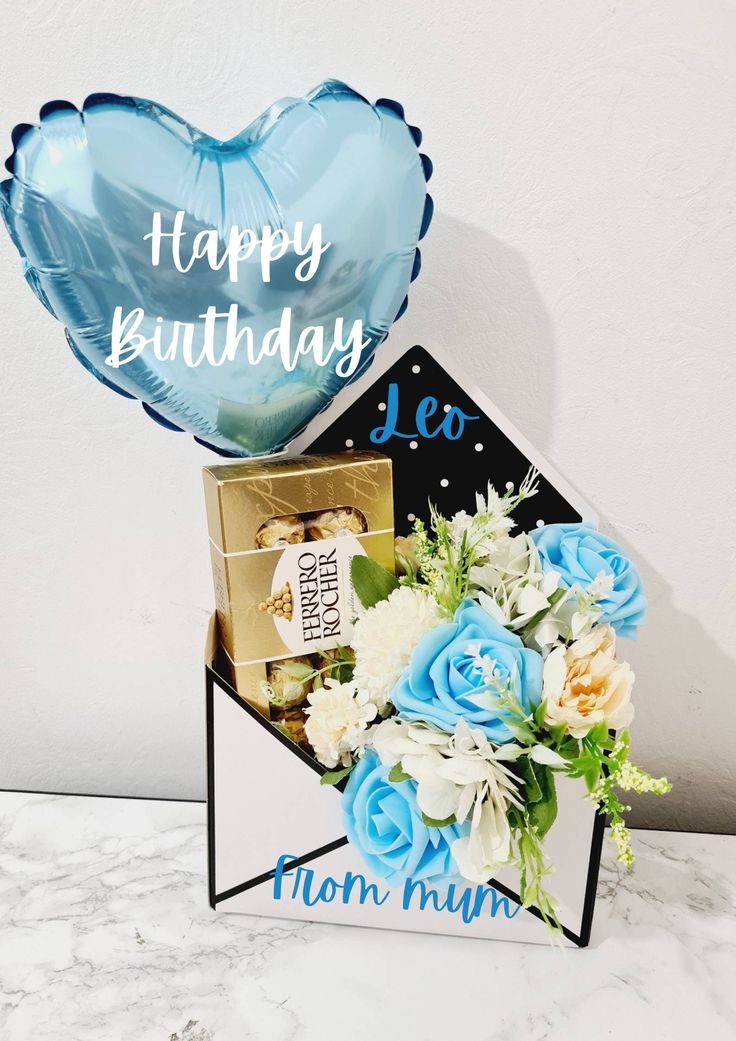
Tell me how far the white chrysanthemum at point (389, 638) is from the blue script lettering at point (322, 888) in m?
0.20

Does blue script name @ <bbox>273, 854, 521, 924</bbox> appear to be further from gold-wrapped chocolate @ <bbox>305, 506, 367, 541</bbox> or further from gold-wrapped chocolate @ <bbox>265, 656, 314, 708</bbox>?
gold-wrapped chocolate @ <bbox>305, 506, 367, 541</bbox>

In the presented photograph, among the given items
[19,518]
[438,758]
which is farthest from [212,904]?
[19,518]

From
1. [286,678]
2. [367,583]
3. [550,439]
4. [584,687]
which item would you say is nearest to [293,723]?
[286,678]

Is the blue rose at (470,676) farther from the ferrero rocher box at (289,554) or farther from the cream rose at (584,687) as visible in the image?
the ferrero rocher box at (289,554)

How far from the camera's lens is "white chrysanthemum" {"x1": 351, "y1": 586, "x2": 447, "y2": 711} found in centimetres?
54

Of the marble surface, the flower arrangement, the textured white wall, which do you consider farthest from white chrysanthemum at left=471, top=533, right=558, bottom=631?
the marble surface

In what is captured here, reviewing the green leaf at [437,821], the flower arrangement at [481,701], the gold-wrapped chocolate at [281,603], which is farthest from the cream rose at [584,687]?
the gold-wrapped chocolate at [281,603]

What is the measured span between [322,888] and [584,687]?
0.33m

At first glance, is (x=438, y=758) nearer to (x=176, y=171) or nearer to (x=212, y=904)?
(x=212, y=904)

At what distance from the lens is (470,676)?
50 centimetres

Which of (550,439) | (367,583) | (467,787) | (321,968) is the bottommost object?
(321,968)

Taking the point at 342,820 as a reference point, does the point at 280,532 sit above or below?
above

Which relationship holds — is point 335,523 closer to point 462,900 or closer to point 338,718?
point 338,718

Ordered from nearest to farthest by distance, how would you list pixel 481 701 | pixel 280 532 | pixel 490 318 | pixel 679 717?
pixel 481 701 < pixel 280 532 < pixel 490 318 < pixel 679 717
